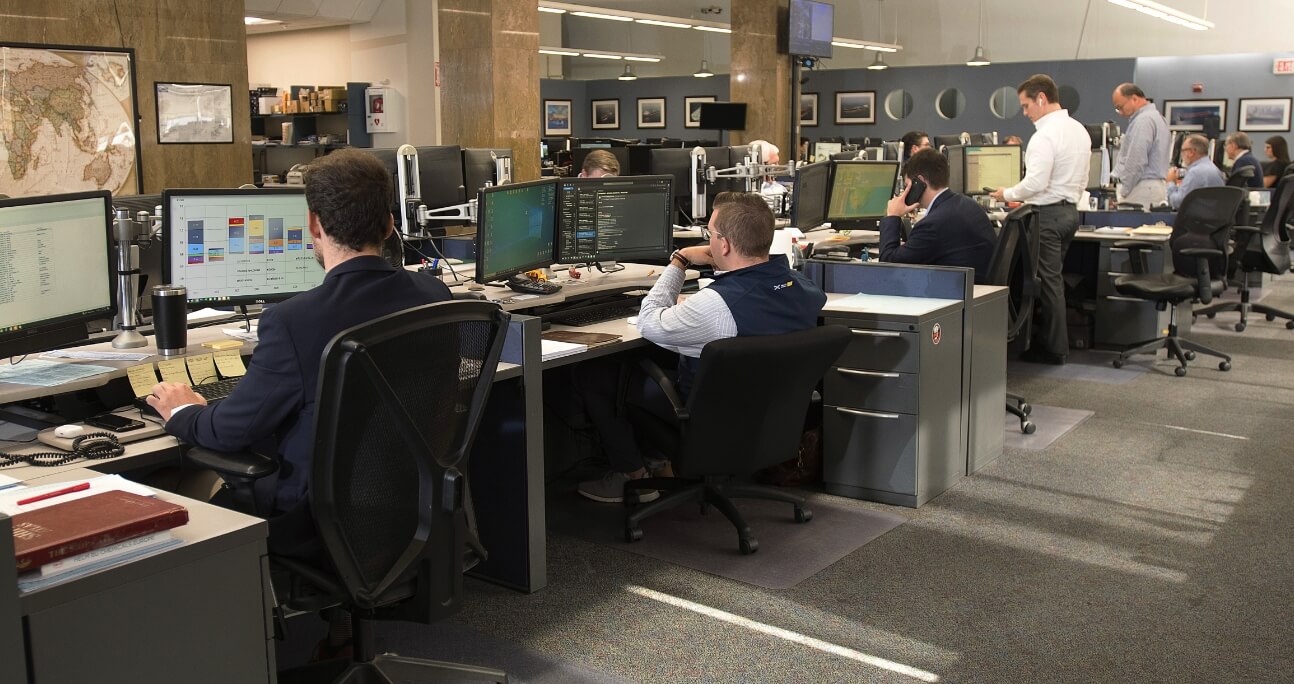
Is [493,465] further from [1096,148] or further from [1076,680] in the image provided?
[1096,148]

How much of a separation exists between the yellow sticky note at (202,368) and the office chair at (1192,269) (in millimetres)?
5169

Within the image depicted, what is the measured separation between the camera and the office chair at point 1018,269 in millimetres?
4910

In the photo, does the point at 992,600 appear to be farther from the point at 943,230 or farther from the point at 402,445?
the point at 943,230

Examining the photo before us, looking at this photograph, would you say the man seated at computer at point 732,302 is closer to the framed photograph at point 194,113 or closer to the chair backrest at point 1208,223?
the chair backrest at point 1208,223

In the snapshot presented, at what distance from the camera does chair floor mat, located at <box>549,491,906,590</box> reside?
11.8ft

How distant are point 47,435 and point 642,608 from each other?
1593 millimetres

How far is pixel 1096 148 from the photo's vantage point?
954cm

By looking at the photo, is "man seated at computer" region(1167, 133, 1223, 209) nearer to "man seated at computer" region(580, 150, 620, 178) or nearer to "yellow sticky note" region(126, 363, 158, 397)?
"man seated at computer" region(580, 150, 620, 178)

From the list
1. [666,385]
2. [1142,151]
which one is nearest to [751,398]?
[666,385]

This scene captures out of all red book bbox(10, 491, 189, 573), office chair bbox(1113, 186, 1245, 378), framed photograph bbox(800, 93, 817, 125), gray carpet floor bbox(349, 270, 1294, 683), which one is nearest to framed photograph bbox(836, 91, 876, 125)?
framed photograph bbox(800, 93, 817, 125)

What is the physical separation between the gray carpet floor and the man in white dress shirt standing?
6.35 feet

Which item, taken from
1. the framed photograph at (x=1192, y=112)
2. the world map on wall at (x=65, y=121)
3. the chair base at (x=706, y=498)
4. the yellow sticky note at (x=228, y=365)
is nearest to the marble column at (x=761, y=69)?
the framed photograph at (x=1192, y=112)

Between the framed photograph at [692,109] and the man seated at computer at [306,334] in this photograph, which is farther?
the framed photograph at [692,109]

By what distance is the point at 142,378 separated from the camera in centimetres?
268
